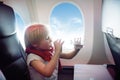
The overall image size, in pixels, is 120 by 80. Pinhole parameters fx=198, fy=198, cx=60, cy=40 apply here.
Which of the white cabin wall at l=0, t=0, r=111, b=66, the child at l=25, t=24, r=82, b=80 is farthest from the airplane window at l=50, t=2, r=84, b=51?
the child at l=25, t=24, r=82, b=80

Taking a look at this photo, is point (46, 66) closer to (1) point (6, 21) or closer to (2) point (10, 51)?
(2) point (10, 51)

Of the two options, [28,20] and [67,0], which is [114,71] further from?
[28,20]

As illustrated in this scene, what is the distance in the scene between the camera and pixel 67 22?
1.96 meters

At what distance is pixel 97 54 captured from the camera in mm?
2051

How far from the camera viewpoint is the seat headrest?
131cm

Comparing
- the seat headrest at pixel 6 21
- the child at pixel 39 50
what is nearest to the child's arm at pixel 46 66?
the child at pixel 39 50

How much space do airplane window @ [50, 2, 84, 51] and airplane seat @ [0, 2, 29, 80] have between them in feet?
1.88

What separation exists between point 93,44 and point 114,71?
0.46 meters

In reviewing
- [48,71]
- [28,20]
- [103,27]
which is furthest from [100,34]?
[48,71]

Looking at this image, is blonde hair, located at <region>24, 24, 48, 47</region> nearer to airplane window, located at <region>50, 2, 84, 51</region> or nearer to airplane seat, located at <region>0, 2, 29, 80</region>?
airplane seat, located at <region>0, 2, 29, 80</region>

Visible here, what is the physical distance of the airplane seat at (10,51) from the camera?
1.30 m

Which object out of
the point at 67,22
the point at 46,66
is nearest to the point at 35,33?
the point at 46,66

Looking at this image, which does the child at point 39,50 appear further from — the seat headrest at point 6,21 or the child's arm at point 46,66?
the seat headrest at point 6,21

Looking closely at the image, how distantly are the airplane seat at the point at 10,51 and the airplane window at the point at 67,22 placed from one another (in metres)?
0.57
